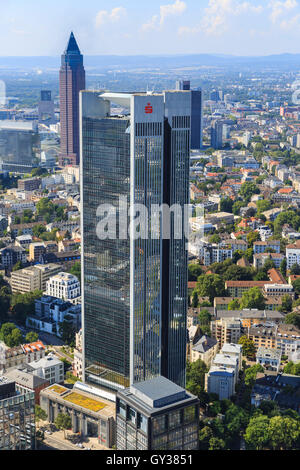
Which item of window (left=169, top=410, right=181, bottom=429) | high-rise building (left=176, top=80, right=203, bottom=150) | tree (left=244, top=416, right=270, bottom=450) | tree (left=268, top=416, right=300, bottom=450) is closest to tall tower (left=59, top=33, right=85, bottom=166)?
high-rise building (left=176, top=80, right=203, bottom=150)

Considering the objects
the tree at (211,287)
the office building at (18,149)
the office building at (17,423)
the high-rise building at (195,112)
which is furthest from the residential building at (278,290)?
the high-rise building at (195,112)

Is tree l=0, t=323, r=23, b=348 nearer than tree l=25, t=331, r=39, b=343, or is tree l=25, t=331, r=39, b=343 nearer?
tree l=0, t=323, r=23, b=348

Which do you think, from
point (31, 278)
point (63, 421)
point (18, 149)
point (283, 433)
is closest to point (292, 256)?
point (31, 278)

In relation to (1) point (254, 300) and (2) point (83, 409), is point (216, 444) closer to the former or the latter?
(2) point (83, 409)

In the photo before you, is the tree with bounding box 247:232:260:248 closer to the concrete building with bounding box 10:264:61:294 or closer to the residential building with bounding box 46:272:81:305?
the concrete building with bounding box 10:264:61:294

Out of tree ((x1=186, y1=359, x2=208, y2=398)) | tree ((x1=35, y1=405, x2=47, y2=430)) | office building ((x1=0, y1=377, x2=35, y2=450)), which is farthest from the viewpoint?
tree ((x1=186, y1=359, x2=208, y2=398))

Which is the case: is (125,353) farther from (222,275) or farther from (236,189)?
(236,189)

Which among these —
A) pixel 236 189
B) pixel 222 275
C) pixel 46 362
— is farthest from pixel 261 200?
pixel 46 362

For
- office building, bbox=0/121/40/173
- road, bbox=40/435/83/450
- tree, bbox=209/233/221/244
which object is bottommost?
road, bbox=40/435/83/450
